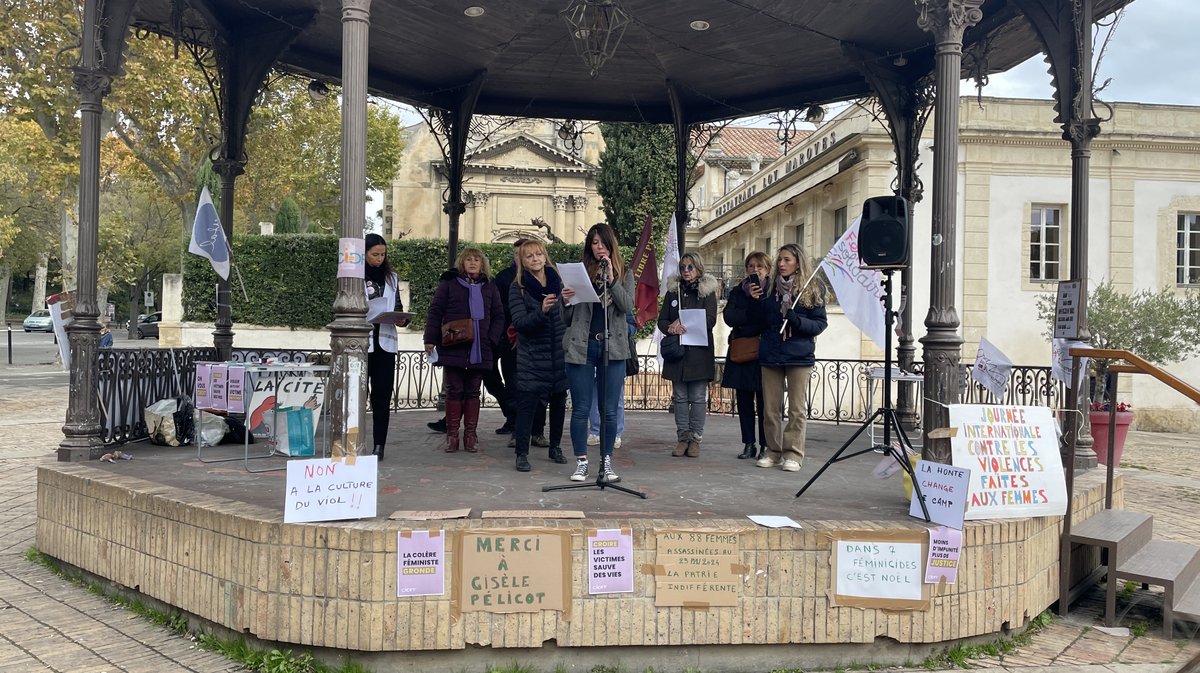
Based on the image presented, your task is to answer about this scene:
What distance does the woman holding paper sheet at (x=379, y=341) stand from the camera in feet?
21.7

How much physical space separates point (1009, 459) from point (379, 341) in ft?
14.9

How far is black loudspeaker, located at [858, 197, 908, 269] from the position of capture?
5367mm

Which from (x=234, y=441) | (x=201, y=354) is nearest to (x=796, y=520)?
(x=234, y=441)

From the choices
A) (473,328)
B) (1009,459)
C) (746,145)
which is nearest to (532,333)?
(473,328)

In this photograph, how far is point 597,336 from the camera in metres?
5.88

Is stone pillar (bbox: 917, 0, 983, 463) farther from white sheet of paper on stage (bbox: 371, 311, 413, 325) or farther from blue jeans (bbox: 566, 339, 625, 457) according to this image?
white sheet of paper on stage (bbox: 371, 311, 413, 325)

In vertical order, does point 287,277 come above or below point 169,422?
above

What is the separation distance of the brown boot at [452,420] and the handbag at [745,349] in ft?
7.70

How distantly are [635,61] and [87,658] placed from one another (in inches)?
300

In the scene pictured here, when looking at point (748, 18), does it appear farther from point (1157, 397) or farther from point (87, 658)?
point (1157, 397)

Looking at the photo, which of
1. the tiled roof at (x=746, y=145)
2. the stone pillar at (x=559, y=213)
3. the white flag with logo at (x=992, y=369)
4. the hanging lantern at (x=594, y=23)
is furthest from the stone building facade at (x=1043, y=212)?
the stone pillar at (x=559, y=213)

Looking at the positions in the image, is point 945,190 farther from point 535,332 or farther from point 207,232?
point 207,232

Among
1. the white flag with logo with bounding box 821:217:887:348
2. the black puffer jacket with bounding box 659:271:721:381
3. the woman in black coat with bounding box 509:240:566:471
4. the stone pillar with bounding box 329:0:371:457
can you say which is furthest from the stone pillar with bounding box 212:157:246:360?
the white flag with logo with bounding box 821:217:887:348

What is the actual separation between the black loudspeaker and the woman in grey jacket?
163cm
